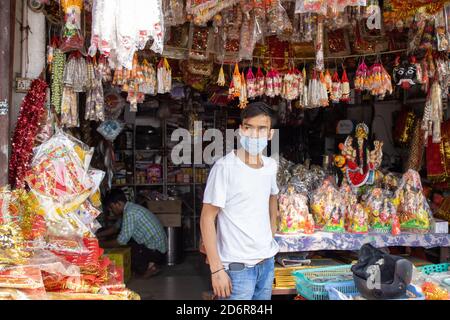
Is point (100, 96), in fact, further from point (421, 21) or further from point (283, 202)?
point (421, 21)

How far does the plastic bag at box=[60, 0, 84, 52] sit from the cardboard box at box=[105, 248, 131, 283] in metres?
2.01

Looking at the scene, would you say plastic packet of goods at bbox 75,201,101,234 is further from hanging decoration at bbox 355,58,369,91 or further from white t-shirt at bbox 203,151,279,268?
hanging decoration at bbox 355,58,369,91

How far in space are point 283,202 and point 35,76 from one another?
185 cm

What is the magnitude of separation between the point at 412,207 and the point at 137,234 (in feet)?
9.12

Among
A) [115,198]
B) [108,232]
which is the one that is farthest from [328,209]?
[108,232]

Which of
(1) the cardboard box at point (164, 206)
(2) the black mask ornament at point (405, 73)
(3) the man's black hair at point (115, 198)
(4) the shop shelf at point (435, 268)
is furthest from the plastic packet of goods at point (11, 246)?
(1) the cardboard box at point (164, 206)

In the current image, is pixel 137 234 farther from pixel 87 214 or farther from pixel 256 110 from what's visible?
pixel 256 110

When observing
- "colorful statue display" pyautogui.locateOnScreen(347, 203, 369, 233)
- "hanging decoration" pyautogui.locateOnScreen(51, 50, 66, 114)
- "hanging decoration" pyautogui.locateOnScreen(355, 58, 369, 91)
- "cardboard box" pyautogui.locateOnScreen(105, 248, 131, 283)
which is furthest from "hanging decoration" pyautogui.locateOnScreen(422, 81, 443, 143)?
"cardboard box" pyautogui.locateOnScreen(105, 248, 131, 283)

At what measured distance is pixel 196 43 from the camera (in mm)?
3975

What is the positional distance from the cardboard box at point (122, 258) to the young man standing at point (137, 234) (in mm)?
116

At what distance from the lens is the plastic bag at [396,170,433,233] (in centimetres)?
329

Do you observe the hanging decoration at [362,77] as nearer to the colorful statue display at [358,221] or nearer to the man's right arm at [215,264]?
the colorful statue display at [358,221]

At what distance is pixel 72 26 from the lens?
2777 millimetres

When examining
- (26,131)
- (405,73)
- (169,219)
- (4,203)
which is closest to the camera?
(4,203)
